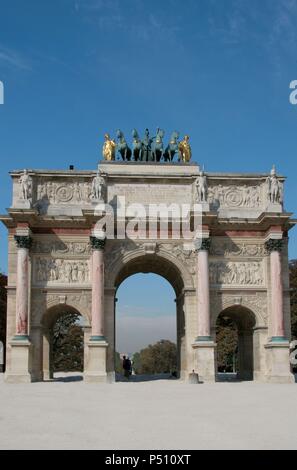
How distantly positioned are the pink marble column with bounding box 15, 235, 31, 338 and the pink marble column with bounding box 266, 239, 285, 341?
1263cm

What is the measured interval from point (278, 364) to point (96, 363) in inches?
359

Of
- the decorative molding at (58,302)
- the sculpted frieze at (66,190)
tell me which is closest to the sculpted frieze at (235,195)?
the sculpted frieze at (66,190)

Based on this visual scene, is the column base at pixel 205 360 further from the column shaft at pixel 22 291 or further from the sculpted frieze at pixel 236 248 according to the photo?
the column shaft at pixel 22 291

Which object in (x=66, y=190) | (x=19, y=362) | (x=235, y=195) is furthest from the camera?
(x=235, y=195)

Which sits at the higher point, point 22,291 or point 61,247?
point 61,247

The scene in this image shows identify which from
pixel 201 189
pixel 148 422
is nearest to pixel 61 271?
pixel 201 189

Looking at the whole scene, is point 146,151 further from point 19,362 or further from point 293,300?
point 293,300

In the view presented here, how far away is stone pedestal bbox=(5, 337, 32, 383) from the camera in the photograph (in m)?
31.5

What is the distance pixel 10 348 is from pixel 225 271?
39.1ft

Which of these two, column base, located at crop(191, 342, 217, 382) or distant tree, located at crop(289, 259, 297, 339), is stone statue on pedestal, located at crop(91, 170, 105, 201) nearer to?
column base, located at crop(191, 342, 217, 382)

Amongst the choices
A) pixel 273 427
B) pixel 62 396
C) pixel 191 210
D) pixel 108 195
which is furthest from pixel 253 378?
pixel 273 427

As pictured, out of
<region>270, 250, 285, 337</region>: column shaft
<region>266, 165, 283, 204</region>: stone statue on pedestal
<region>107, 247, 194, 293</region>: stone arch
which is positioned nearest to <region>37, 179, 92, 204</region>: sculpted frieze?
<region>107, 247, 194, 293</region>: stone arch

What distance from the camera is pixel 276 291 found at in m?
33.3

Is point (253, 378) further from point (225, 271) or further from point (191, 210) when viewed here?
point (191, 210)
